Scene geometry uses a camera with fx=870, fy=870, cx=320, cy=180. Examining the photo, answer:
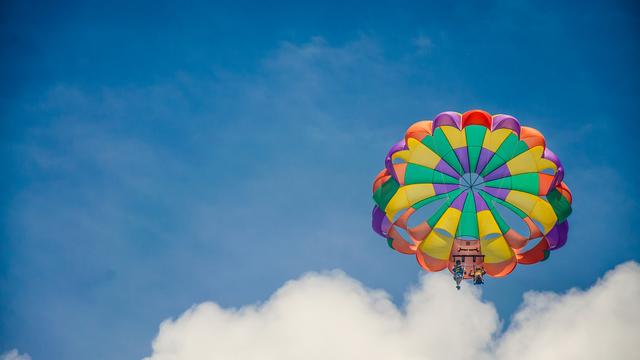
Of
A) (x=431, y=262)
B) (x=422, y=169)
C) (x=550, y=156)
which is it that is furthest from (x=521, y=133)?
(x=431, y=262)

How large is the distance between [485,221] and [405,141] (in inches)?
176

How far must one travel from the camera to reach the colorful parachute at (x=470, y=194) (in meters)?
30.0

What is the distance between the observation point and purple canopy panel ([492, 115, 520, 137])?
29.3 meters

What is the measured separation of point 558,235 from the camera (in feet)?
99.0

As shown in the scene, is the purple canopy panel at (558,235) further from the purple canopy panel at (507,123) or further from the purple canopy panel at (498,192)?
→ the purple canopy panel at (507,123)

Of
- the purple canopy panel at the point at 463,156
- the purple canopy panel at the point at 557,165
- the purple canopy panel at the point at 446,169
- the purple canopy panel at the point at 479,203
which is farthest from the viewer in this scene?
the purple canopy panel at the point at 479,203

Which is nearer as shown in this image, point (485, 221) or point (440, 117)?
point (440, 117)

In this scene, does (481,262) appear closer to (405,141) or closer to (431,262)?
(431,262)

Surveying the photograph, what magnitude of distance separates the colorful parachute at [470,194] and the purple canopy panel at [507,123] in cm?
9

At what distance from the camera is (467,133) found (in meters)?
30.8

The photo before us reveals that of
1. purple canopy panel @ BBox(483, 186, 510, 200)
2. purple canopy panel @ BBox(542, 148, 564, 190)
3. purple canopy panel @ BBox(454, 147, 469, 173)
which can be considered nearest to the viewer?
purple canopy panel @ BBox(542, 148, 564, 190)

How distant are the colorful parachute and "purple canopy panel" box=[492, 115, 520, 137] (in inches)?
3.4

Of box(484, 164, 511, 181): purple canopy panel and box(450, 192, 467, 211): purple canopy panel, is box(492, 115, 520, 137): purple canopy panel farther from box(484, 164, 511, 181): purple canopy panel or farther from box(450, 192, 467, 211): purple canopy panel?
box(450, 192, 467, 211): purple canopy panel

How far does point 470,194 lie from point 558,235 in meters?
3.53
